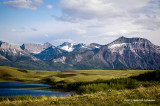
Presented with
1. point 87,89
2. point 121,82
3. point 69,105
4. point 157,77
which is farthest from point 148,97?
point 87,89

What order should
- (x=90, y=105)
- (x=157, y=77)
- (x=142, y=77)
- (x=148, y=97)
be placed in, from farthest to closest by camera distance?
(x=142, y=77), (x=157, y=77), (x=148, y=97), (x=90, y=105)

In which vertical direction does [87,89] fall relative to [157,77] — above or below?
below

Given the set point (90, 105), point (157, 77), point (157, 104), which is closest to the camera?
point (157, 104)

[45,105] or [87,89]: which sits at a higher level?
[45,105]

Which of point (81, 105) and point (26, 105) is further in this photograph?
point (26, 105)

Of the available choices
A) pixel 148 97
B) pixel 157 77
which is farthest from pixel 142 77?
pixel 148 97

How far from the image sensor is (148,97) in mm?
24781

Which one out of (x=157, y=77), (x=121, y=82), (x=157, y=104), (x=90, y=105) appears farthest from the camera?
(x=121, y=82)

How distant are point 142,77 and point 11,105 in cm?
5620

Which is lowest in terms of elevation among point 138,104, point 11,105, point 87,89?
point 87,89

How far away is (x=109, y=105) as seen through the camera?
22.0 metres

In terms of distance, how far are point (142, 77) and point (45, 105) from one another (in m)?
56.0

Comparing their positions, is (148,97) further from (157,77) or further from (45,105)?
(157,77)

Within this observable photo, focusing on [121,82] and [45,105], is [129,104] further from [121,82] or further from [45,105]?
[121,82]
